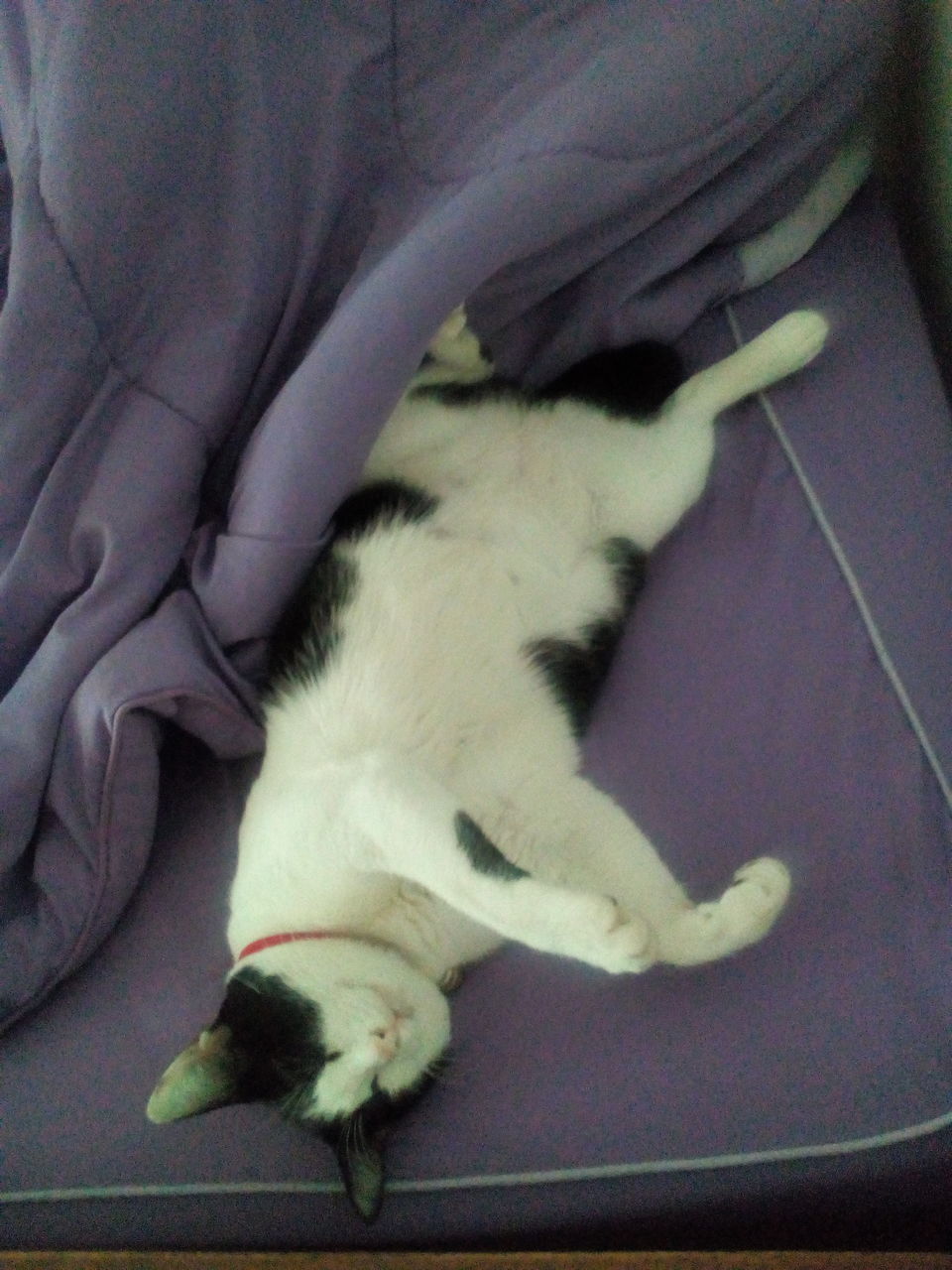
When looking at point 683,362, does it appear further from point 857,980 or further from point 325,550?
point 857,980

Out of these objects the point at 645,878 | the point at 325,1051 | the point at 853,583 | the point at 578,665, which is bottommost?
the point at 325,1051

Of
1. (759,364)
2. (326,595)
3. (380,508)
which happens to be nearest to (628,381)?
(759,364)

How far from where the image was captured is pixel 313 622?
1.12 m

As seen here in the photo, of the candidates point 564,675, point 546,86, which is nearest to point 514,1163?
point 564,675

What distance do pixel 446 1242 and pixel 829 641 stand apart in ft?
2.87

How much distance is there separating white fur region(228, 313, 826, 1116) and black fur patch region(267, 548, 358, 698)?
0.02m

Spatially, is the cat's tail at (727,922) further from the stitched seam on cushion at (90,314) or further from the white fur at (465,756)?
the stitched seam on cushion at (90,314)

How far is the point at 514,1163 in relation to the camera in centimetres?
93

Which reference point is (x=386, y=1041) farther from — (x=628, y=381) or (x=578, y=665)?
(x=628, y=381)

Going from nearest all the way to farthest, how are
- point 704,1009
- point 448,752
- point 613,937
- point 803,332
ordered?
point 613,937 < point 704,1009 < point 448,752 < point 803,332

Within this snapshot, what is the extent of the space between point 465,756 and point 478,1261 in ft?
1.79

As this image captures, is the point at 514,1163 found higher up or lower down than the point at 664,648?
lower down

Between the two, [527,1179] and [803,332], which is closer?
[527,1179]

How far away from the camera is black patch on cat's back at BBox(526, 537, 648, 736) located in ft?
3.78
